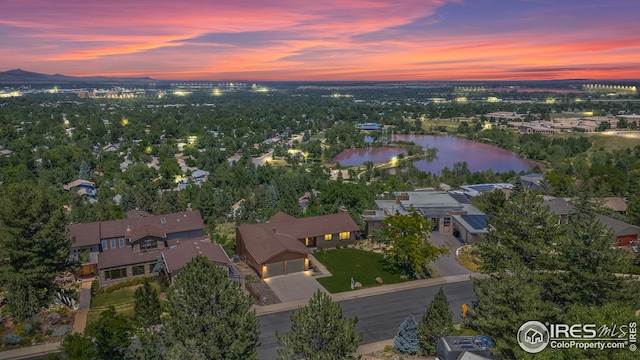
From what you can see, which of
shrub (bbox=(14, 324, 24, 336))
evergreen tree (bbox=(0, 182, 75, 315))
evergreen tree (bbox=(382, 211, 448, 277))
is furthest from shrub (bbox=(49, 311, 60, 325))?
evergreen tree (bbox=(382, 211, 448, 277))

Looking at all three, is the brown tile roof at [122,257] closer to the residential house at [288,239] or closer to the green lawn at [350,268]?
the residential house at [288,239]

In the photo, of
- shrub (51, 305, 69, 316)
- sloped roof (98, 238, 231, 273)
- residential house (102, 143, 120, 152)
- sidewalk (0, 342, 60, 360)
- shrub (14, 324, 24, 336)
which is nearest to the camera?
sidewalk (0, 342, 60, 360)

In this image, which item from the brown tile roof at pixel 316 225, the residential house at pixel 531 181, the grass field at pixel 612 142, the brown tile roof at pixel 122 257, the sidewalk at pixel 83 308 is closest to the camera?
the sidewalk at pixel 83 308

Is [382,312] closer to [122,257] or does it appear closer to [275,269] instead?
[275,269]

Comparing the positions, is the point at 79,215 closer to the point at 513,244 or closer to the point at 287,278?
the point at 287,278

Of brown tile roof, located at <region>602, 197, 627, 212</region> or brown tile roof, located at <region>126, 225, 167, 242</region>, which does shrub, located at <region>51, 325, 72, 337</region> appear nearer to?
brown tile roof, located at <region>126, 225, 167, 242</region>

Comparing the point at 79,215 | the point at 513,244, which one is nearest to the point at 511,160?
the point at 513,244

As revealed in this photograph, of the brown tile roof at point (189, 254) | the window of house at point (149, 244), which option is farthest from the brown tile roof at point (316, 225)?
the window of house at point (149, 244)
